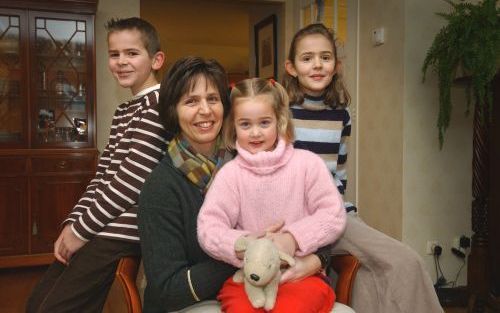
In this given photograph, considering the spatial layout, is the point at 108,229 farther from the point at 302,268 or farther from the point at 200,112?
the point at 302,268

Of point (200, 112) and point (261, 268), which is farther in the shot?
point (200, 112)

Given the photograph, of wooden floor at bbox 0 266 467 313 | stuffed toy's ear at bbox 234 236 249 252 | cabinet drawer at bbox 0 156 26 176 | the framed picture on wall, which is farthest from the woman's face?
the framed picture on wall

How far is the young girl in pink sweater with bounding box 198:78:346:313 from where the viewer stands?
1.20 meters

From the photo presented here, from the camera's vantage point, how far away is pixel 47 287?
1509 mm

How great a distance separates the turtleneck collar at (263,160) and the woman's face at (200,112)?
0.37 ft

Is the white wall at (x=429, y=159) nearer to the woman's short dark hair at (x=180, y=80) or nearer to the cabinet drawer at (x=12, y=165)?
the woman's short dark hair at (x=180, y=80)

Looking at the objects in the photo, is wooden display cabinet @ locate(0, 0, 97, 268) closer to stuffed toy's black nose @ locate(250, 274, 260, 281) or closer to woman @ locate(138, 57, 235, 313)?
woman @ locate(138, 57, 235, 313)

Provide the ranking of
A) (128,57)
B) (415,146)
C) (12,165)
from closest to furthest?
(128,57)
(415,146)
(12,165)

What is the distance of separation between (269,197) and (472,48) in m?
1.67

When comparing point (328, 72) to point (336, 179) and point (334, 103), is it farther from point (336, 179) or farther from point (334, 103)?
point (336, 179)

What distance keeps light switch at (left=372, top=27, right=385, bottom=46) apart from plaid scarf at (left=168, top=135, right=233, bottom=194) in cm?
221

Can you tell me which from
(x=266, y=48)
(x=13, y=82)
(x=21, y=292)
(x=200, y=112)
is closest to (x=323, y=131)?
(x=200, y=112)

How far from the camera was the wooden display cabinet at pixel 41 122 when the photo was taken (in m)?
3.62

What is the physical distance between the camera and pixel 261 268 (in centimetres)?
108
